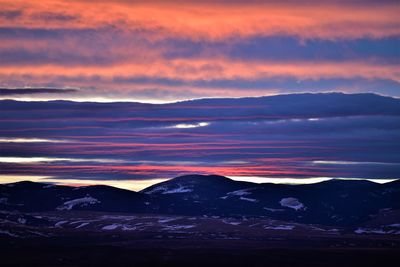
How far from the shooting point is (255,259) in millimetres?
196250

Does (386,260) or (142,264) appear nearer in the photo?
(142,264)

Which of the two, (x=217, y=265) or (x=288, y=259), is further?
(x=288, y=259)

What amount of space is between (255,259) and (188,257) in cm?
1673

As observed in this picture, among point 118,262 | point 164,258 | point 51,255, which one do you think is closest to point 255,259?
point 164,258

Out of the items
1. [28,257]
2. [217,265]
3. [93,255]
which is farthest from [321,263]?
[28,257]

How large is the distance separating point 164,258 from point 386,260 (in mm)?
56076

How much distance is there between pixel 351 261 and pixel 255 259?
941 inches

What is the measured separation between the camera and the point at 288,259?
197250 millimetres

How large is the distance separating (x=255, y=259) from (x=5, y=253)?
2492 inches

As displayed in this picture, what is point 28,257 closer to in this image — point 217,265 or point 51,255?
point 51,255

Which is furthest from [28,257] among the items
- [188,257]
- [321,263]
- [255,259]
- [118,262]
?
[321,263]

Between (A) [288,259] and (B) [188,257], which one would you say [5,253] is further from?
(A) [288,259]

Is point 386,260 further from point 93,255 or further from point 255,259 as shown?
point 93,255

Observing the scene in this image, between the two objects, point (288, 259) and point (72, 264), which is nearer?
point (72, 264)
